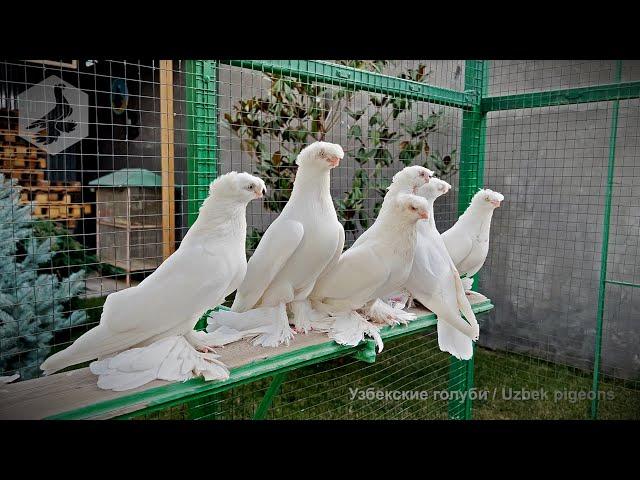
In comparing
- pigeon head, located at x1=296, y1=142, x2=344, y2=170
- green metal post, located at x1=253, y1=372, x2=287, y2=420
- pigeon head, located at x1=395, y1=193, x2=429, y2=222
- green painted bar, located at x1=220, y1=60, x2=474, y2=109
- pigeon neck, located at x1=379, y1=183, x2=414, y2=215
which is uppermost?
green painted bar, located at x1=220, y1=60, x2=474, y2=109

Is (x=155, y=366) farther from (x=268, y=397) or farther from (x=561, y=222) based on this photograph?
(x=561, y=222)

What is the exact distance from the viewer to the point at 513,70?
2738 mm

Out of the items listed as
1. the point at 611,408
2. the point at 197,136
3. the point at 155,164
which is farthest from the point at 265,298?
the point at 611,408

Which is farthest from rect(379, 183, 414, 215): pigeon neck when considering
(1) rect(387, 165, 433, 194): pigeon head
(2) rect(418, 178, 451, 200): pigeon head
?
(2) rect(418, 178, 451, 200): pigeon head

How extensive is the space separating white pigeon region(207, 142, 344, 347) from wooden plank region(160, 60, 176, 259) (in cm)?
30

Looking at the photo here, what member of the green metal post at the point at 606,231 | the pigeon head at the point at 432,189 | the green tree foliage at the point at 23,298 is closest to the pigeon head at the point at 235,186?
the pigeon head at the point at 432,189

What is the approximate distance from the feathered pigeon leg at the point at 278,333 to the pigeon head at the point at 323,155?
1.36 ft

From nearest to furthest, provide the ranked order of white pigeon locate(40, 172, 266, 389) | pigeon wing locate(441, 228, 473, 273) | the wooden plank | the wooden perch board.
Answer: the wooden perch board, white pigeon locate(40, 172, 266, 389), the wooden plank, pigeon wing locate(441, 228, 473, 273)

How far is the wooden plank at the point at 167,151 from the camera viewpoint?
4.64 ft

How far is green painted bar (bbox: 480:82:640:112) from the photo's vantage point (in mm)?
2154

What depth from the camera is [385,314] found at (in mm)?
1672

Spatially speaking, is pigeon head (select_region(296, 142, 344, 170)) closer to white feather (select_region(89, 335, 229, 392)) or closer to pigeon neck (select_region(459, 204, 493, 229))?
white feather (select_region(89, 335, 229, 392))

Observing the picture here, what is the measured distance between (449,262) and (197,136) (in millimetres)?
Answer: 949

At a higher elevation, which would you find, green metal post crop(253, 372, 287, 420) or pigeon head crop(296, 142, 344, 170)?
pigeon head crop(296, 142, 344, 170)
